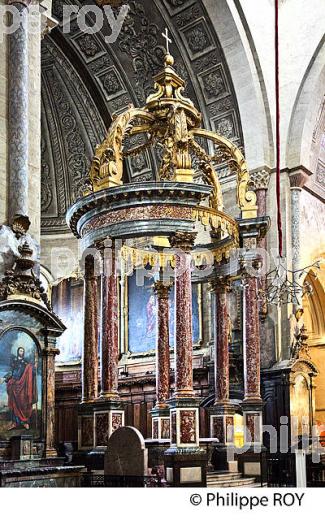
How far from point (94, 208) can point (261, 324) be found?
603 cm

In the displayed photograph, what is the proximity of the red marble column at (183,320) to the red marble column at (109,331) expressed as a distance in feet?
3.26

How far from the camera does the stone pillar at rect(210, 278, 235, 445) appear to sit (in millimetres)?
14773

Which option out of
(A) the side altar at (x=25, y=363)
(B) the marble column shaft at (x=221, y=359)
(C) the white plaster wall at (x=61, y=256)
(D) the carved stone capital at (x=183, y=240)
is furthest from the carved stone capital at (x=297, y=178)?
(A) the side altar at (x=25, y=363)

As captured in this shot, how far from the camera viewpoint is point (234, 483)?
43.2 ft

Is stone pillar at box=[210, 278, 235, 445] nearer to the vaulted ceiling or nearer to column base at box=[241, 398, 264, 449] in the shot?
column base at box=[241, 398, 264, 449]

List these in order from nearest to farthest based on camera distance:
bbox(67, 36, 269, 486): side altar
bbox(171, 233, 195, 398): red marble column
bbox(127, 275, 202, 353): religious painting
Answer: bbox(171, 233, 195, 398): red marble column
bbox(67, 36, 269, 486): side altar
bbox(127, 275, 202, 353): religious painting

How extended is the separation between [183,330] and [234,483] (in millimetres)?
2615

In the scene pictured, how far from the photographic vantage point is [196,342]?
19047mm

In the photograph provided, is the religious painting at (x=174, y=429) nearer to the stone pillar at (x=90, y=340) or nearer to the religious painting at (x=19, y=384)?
the stone pillar at (x=90, y=340)

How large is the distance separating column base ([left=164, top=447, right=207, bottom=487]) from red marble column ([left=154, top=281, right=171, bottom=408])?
11.2 ft

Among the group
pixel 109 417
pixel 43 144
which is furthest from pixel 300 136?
pixel 109 417

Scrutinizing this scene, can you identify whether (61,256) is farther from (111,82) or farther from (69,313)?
(111,82)
